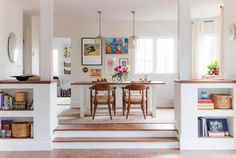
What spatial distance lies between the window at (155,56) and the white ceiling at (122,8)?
2.74ft

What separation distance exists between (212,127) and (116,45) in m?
4.44

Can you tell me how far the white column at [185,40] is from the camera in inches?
197

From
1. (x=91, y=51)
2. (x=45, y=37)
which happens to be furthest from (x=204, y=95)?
(x=91, y=51)

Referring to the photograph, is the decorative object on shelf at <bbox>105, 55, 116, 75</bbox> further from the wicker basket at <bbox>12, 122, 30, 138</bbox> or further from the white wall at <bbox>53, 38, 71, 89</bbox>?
the white wall at <bbox>53, 38, 71, 89</bbox>

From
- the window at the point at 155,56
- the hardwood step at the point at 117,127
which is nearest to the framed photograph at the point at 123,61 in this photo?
the window at the point at 155,56

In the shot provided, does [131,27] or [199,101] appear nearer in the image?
[199,101]

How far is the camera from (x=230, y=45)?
5.33 meters

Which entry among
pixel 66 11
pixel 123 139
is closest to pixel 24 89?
pixel 123 139

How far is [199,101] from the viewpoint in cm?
508

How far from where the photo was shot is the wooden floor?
461cm

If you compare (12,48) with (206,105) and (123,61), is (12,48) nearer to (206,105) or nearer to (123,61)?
(123,61)

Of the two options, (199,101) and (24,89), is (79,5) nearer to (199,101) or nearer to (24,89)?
(24,89)

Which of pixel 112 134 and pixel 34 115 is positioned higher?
pixel 34 115

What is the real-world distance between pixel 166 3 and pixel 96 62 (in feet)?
10.3
